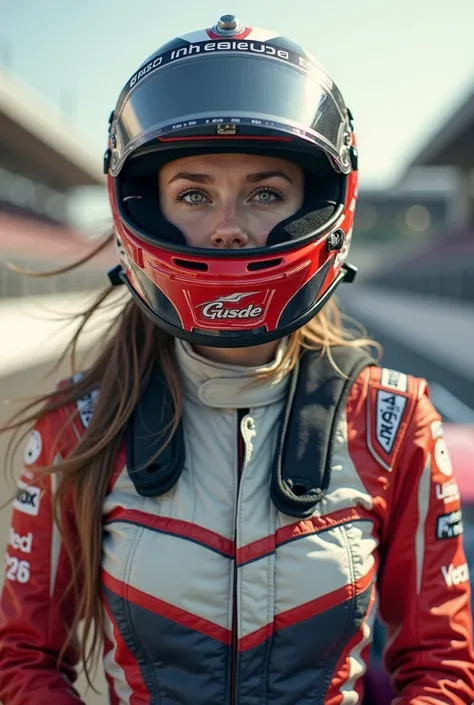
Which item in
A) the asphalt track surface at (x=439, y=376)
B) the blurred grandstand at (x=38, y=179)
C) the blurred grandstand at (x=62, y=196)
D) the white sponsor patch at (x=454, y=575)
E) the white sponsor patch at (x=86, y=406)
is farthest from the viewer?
the blurred grandstand at (x=38, y=179)

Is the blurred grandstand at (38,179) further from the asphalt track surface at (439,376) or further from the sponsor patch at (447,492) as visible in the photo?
the sponsor patch at (447,492)

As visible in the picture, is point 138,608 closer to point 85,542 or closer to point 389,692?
point 85,542

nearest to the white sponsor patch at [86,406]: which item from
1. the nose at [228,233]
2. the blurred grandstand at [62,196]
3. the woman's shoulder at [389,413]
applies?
the nose at [228,233]

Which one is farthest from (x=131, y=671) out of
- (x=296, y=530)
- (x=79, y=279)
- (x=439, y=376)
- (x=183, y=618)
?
(x=79, y=279)

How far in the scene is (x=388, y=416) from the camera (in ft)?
4.93

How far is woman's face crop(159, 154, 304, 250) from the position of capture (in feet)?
4.82

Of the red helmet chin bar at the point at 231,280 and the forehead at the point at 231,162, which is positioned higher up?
the forehead at the point at 231,162

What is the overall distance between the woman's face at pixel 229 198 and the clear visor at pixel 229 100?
7 cm

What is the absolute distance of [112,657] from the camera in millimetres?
1464

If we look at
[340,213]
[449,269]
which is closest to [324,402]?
[340,213]

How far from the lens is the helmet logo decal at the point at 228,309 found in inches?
60.2

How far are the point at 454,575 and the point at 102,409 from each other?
0.73 m

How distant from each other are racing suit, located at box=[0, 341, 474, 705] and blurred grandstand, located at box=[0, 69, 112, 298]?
608 inches

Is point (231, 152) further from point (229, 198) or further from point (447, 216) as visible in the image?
point (447, 216)
